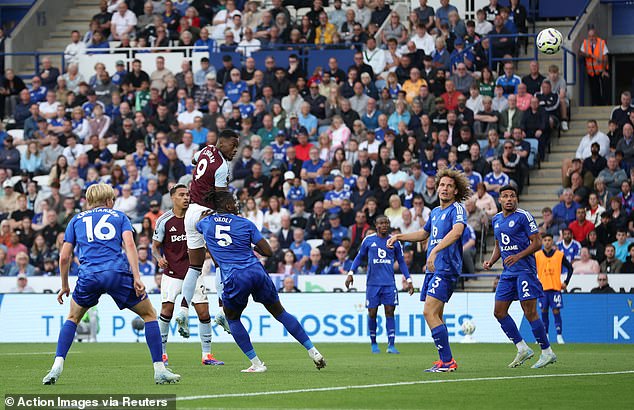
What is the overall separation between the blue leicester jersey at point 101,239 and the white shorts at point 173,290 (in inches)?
143

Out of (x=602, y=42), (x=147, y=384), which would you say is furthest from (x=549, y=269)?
(x=147, y=384)

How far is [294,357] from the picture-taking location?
1827cm

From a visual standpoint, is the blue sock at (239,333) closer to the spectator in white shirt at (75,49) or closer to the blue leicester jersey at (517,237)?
the blue leicester jersey at (517,237)

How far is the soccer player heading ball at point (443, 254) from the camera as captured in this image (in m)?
14.0

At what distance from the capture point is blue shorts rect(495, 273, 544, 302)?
50.6 ft

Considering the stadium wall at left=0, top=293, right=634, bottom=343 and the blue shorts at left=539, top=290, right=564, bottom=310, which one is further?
the stadium wall at left=0, top=293, right=634, bottom=343

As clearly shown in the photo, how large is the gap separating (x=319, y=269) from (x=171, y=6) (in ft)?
39.2

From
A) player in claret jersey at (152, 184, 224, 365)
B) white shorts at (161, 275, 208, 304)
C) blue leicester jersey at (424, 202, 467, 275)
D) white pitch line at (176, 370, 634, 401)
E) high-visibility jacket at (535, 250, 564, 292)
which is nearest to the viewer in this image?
white pitch line at (176, 370, 634, 401)

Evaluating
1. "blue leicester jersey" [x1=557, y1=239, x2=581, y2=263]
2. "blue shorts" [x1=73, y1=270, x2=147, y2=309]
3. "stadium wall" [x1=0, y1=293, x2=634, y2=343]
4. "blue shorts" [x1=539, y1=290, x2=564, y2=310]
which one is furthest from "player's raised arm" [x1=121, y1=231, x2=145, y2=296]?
"blue leicester jersey" [x1=557, y1=239, x2=581, y2=263]

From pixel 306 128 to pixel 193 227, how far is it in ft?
51.7

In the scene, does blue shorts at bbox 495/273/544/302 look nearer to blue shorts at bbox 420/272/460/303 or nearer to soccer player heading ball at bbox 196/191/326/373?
blue shorts at bbox 420/272/460/303

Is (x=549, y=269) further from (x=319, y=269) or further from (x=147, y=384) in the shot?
(x=147, y=384)

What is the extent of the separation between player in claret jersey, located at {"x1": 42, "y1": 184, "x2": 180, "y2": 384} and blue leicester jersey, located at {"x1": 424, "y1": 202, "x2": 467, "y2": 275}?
3.57 m

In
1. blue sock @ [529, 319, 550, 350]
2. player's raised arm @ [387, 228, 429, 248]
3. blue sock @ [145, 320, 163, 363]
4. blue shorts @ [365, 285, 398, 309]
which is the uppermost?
player's raised arm @ [387, 228, 429, 248]
